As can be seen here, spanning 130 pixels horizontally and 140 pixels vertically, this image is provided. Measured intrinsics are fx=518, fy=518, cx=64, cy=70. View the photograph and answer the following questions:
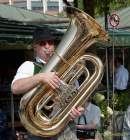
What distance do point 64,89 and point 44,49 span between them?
374mm

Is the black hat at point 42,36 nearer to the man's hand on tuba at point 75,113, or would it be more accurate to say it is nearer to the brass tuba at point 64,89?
the brass tuba at point 64,89

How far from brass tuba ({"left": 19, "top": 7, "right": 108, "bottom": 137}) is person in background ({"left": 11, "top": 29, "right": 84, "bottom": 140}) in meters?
0.06

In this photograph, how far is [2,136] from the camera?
24.2ft

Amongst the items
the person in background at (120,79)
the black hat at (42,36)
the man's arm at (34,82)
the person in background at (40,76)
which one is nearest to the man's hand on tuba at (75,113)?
the person in background at (40,76)

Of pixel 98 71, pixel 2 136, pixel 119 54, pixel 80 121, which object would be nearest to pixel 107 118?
pixel 2 136

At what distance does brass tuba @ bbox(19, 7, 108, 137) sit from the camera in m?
3.88

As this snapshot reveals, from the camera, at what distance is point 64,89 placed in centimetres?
393

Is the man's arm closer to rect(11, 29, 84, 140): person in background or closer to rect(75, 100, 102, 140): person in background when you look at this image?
rect(11, 29, 84, 140): person in background

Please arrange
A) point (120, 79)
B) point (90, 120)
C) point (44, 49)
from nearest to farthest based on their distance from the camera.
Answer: point (44, 49), point (90, 120), point (120, 79)

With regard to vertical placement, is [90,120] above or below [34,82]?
below

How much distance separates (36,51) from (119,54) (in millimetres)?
16141

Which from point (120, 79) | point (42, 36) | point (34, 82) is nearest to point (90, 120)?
point (42, 36)

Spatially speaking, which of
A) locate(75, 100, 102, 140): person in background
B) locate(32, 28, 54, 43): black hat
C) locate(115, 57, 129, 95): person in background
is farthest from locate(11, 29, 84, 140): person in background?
locate(115, 57, 129, 95): person in background

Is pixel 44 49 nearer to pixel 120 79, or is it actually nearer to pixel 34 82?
pixel 34 82
